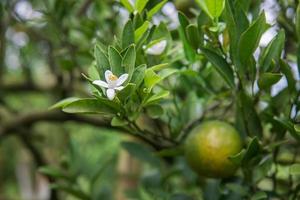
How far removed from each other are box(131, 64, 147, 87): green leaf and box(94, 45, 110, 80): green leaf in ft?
0.13

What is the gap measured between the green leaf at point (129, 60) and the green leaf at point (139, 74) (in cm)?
2

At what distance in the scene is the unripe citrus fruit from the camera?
2.74 ft

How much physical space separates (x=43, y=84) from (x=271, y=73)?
1364 millimetres

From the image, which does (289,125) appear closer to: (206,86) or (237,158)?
(237,158)

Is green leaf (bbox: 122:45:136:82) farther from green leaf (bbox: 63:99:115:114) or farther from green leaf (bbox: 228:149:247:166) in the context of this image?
green leaf (bbox: 228:149:247:166)

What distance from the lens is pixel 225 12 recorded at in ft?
2.36

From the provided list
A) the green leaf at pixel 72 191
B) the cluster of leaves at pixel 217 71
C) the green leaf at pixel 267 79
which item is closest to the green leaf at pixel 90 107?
the cluster of leaves at pixel 217 71

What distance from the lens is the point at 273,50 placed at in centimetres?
76

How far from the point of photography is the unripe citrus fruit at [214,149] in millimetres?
836

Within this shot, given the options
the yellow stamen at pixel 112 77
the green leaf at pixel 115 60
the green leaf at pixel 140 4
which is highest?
the green leaf at pixel 140 4

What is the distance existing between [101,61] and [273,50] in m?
0.25

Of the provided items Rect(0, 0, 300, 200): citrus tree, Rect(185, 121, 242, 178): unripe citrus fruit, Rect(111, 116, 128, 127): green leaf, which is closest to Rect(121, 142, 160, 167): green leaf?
Rect(0, 0, 300, 200): citrus tree

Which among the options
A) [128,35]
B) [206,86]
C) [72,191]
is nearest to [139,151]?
[72,191]

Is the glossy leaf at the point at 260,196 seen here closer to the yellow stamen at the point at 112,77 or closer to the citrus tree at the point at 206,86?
the citrus tree at the point at 206,86
